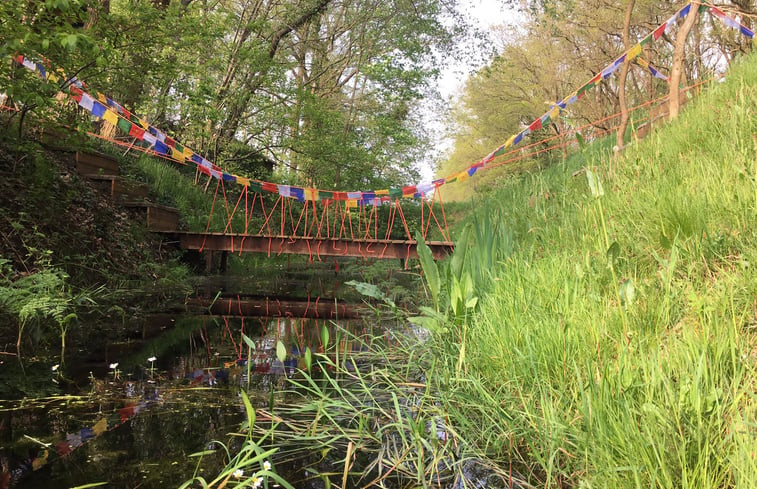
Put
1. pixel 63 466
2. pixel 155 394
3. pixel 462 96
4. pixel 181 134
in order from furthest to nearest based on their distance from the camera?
pixel 462 96 < pixel 181 134 < pixel 155 394 < pixel 63 466

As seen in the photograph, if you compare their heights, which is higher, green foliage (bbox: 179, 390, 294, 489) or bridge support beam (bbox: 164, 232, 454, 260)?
bridge support beam (bbox: 164, 232, 454, 260)

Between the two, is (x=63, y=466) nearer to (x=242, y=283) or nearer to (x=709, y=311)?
(x=709, y=311)

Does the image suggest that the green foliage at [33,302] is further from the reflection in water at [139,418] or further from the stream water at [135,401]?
the reflection in water at [139,418]

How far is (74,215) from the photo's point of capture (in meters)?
5.34

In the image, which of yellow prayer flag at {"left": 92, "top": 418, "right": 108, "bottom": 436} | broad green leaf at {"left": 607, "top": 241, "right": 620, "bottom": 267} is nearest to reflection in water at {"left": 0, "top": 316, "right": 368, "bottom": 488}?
yellow prayer flag at {"left": 92, "top": 418, "right": 108, "bottom": 436}

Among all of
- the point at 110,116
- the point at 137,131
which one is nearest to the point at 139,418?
the point at 110,116

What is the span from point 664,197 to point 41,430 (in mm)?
2481

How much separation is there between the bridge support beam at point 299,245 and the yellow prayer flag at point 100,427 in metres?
6.21

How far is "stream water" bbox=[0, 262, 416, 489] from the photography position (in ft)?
4.02

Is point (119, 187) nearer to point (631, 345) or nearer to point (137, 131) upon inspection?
point (137, 131)

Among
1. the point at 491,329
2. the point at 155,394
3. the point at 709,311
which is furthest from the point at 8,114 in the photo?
the point at 709,311

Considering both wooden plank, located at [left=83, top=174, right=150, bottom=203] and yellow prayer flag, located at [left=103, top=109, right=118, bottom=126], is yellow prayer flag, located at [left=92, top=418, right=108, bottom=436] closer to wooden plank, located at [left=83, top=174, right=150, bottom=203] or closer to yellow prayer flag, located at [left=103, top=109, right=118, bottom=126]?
yellow prayer flag, located at [left=103, top=109, right=118, bottom=126]

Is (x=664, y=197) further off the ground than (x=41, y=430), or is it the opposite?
(x=664, y=197)

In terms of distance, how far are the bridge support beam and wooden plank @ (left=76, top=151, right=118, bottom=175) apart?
1.36 m
